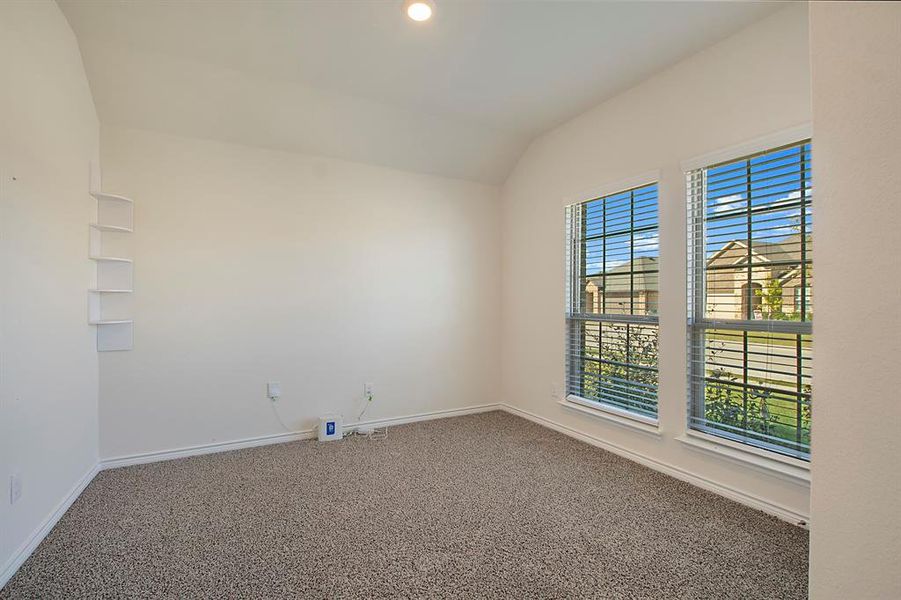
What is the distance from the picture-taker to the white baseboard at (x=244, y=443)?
288cm

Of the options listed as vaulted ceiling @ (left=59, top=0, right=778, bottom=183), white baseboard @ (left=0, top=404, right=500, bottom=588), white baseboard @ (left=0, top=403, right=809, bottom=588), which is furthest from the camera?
vaulted ceiling @ (left=59, top=0, right=778, bottom=183)

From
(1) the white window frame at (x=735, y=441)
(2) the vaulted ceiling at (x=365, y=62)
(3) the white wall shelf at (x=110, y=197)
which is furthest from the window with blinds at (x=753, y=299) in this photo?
(3) the white wall shelf at (x=110, y=197)

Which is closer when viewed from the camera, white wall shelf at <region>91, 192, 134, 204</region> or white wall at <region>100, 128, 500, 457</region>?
white wall shelf at <region>91, 192, 134, 204</region>

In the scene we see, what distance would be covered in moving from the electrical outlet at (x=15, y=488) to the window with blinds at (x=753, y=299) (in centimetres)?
352

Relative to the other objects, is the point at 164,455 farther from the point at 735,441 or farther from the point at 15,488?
the point at 735,441

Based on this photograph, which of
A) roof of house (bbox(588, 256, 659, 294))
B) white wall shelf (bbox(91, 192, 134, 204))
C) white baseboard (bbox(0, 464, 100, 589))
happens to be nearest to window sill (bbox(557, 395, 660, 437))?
roof of house (bbox(588, 256, 659, 294))

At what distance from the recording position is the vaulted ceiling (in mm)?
2221

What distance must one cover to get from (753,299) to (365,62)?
278 cm

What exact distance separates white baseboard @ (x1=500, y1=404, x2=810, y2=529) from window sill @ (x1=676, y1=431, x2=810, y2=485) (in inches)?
6.8

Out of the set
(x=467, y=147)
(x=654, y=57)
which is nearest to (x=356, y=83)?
(x=467, y=147)

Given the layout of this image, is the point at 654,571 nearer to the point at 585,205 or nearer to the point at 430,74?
the point at 585,205

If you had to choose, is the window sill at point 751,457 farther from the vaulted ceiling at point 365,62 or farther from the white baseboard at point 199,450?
the white baseboard at point 199,450

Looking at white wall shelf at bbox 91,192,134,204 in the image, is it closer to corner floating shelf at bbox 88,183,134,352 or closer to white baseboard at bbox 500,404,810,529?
corner floating shelf at bbox 88,183,134,352

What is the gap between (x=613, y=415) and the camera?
3105 mm
